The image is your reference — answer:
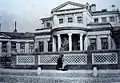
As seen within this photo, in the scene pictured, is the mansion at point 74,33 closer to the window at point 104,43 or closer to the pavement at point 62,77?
the window at point 104,43

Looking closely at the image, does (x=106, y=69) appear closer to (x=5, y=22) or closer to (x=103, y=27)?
(x=5, y=22)

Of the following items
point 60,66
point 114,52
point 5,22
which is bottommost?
point 60,66

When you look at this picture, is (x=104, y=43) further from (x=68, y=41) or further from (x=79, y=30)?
(x=68, y=41)

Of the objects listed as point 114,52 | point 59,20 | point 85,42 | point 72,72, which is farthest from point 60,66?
point 59,20

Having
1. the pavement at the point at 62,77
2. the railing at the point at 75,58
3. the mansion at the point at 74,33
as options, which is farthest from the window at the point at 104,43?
the pavement at the point at 62,77

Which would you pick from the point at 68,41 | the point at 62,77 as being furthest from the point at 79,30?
the point at 62,77

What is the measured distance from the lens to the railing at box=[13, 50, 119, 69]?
2.84 meters

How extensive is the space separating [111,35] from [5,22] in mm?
A: 3996

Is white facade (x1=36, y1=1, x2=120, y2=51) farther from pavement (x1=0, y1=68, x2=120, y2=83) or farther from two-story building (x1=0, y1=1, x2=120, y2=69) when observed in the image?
pavement (x1=0, y1=68, x2=120, y2=83)

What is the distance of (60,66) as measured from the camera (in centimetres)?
290

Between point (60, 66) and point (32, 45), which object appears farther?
point (32, 45)

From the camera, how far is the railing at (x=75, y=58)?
112 inches

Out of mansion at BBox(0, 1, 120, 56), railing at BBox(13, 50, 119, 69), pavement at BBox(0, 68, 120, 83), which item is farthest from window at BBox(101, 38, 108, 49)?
pavement at BBox(0, 68, 120, 83)

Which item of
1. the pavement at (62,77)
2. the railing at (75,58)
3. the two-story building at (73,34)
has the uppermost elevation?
the two-story building at (73,34)
